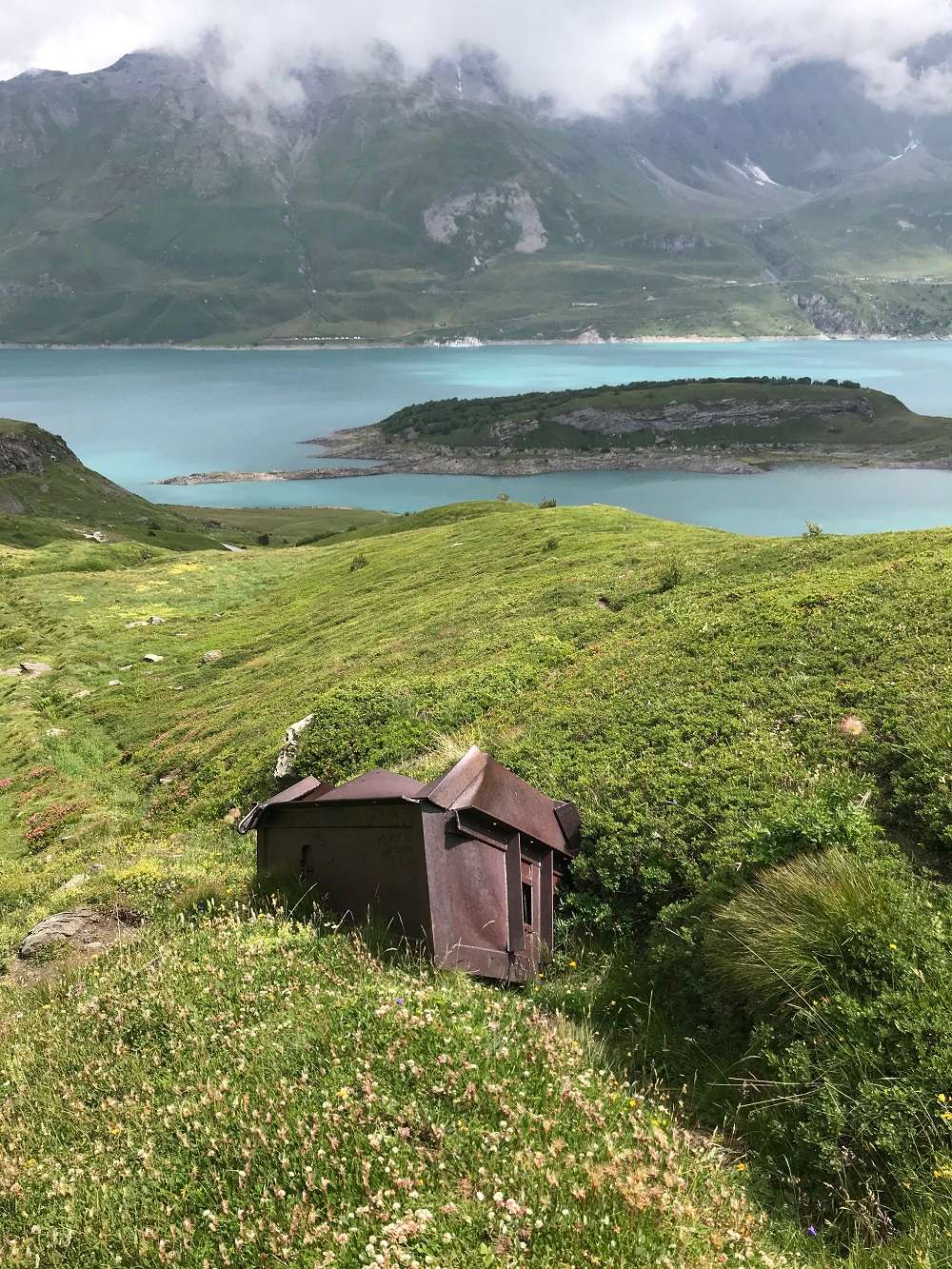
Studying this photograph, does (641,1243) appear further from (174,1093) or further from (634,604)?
(634,604)

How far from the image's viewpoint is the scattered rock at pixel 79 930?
30.0 feet

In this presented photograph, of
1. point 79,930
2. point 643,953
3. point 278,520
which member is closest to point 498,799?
point 643,953

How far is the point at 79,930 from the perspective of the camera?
31.1 feet

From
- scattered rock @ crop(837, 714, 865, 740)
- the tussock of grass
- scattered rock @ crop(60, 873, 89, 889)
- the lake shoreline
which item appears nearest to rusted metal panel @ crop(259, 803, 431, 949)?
the tussock of grass

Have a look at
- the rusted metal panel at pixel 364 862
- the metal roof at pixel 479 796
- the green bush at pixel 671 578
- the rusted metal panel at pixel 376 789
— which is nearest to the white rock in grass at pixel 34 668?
the green bush at pixel 671 578

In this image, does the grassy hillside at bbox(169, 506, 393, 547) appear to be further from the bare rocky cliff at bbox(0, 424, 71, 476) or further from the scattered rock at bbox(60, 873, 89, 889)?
the scattered rock at bbox(60, 873, 89, 889)

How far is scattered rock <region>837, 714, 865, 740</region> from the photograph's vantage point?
9039 mm

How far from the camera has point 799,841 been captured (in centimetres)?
691

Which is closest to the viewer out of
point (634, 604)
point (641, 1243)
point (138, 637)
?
point (641, 1243)

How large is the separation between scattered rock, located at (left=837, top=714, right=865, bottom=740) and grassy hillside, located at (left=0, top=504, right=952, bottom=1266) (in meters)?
0.05

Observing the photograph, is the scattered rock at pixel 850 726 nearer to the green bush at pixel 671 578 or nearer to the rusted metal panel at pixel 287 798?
the rusted metal panel at pixel 287 798

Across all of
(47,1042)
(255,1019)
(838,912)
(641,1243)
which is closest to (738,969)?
(838,912)

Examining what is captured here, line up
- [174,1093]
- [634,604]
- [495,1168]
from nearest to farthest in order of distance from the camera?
[495,1168], [174,1093], [634,604]

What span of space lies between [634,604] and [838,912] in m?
14.2
